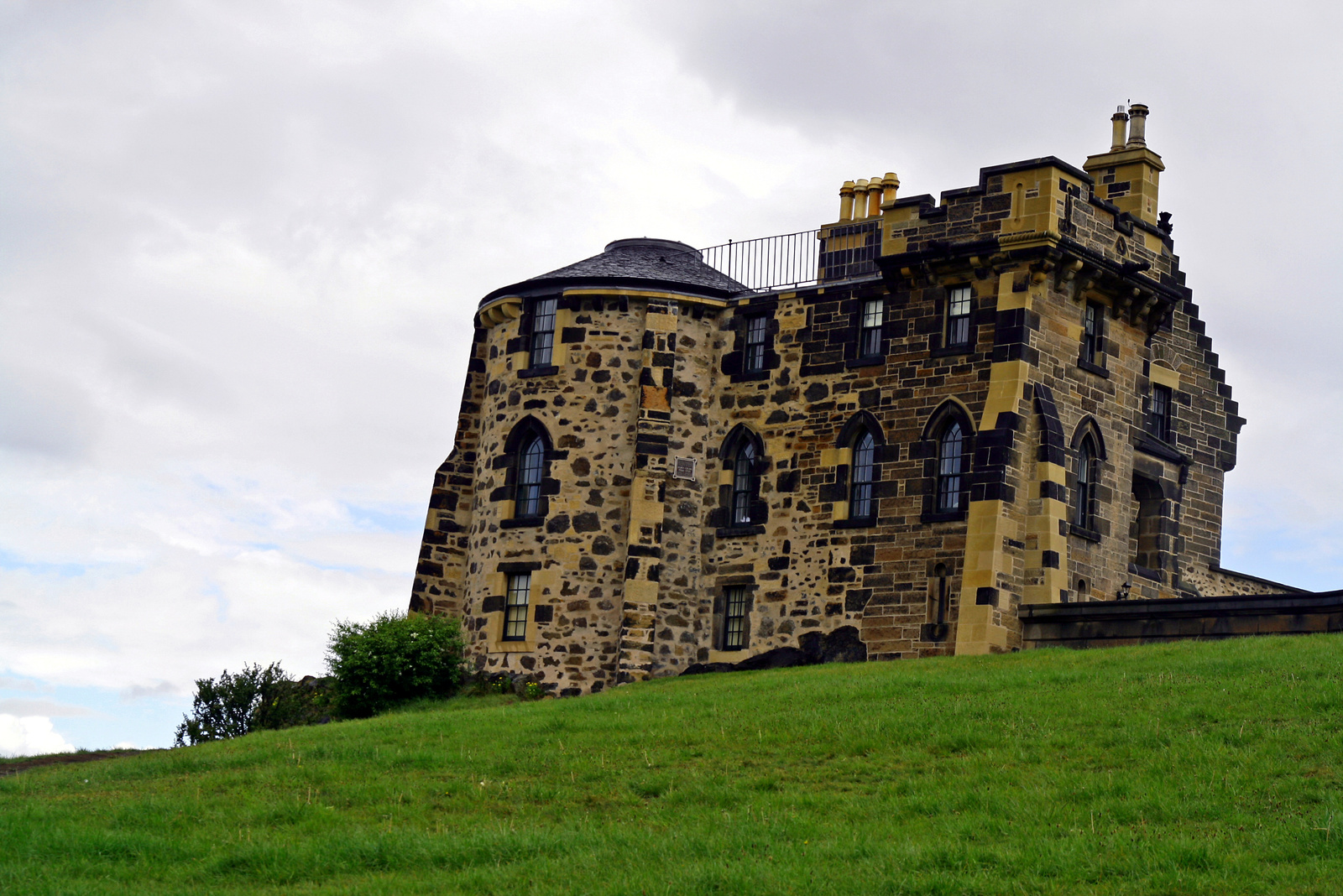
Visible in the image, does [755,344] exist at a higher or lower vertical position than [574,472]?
higher

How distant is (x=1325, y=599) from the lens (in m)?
27.7

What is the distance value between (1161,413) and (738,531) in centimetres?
1010

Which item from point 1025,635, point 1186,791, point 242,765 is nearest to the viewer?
point 1186,791

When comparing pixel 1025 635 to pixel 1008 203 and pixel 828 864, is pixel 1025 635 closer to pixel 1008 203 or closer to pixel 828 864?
pixel 1008 203

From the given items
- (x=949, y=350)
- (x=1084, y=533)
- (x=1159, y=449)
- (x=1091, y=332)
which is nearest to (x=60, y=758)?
(x=949, y=350)

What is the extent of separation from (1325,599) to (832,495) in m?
9.90

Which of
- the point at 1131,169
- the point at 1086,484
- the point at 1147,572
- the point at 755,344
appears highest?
the point at 1131,169

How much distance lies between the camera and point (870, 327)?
3481 centimetres

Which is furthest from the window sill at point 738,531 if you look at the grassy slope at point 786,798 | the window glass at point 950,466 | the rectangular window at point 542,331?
the grassy slope at point 786,798

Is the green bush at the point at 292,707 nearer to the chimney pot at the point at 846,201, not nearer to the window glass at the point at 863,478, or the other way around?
the window glass at the point at 863,478

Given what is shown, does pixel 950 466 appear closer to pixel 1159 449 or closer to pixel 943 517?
pixel 943 517

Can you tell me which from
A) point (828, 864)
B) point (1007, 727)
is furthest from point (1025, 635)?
point (828, 864)

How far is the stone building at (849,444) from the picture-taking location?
3234 centimetres

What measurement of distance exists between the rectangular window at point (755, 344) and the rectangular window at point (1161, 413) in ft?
28.6
